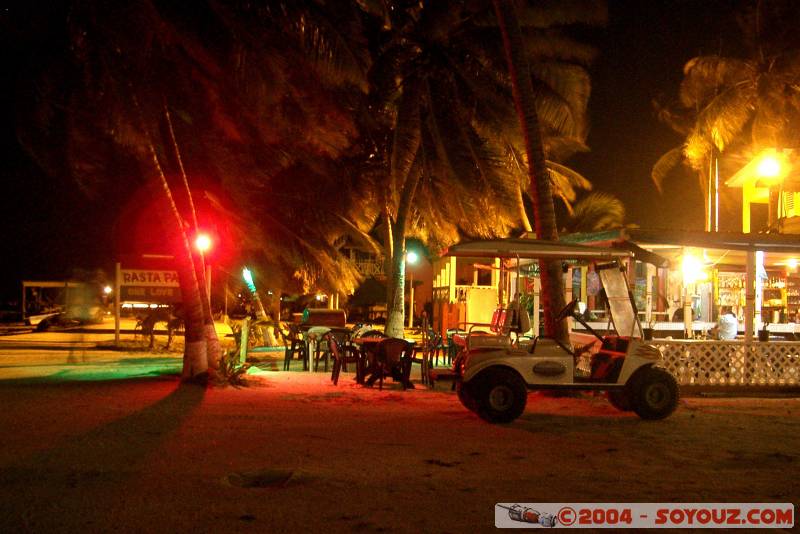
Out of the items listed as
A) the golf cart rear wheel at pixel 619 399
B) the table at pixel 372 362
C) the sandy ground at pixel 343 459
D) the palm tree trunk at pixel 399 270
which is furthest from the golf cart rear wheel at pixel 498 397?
the palm tree trunk at pixel 399 270

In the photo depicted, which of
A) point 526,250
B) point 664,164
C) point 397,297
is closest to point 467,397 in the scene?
point 526,250

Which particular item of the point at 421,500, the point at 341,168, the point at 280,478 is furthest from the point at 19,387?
the point at 341,168

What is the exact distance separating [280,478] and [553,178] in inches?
652

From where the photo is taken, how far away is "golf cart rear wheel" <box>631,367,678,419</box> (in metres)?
9.47

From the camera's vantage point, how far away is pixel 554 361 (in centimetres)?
938

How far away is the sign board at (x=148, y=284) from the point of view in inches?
677

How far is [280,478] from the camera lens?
6.26 m

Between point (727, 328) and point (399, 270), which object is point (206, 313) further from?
point (727, 328)

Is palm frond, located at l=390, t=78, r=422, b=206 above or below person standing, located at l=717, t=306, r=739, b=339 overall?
above

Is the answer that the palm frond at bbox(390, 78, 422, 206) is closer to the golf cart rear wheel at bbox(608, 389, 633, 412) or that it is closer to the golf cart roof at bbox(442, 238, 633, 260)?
the golf cart roof at bbox(442, 238, 633, 260)

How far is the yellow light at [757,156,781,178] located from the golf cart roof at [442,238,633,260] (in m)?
11.3

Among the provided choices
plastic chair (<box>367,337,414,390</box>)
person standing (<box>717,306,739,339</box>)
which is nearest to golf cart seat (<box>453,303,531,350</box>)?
plastic chair (<box>367,337,414,390</box>)

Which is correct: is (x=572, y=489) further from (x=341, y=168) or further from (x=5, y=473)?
(x=341, y=168)

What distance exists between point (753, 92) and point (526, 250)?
17.4 m
